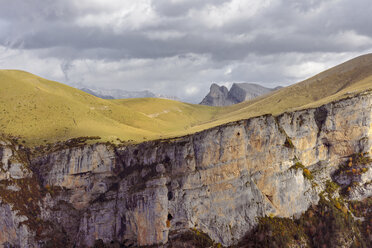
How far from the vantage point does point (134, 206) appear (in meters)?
81.2

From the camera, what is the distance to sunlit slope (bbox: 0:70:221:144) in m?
106

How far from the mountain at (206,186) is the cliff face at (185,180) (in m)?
0.24

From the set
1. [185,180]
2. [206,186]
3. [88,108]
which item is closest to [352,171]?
[206,186]

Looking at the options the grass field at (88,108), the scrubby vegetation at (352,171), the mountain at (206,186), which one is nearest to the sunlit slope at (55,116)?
the grass field at (88,108)

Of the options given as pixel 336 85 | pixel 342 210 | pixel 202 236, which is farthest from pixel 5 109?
pixel 336 85

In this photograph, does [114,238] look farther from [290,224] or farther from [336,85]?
[336,85]

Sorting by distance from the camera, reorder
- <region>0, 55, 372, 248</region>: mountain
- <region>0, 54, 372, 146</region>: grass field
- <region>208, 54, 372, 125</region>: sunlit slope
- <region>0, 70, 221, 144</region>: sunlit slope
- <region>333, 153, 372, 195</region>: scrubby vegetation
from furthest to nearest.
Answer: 1. <region>208, 54, 372, 125</region>: sunlit slope
2. <region>0, 54, 372, 146</region>: grass field
3. <region>0, 70, 221, 144</region>: sunlit slope
4. <region>333, 153, 372, 195</region>: scrubby vegetation
5. <region>0, 55, 372, 248</region>: mountain

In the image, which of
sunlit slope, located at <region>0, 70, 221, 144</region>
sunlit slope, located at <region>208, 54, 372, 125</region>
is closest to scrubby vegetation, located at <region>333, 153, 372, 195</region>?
sunlit slope, located at <region>208, 54, 372, 125</region>

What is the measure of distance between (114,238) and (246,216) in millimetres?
31720

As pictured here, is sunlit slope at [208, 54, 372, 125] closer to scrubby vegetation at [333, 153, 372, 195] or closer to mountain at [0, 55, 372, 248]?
mountain at [0, 55, 372, 248]

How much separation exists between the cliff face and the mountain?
24 centimetres

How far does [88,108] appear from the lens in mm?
137500

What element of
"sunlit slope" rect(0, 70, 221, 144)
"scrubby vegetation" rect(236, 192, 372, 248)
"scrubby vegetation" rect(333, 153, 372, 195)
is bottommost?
"scrubby vegetation" rect(236, 192, 372, 248)

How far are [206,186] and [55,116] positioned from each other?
207 ft
